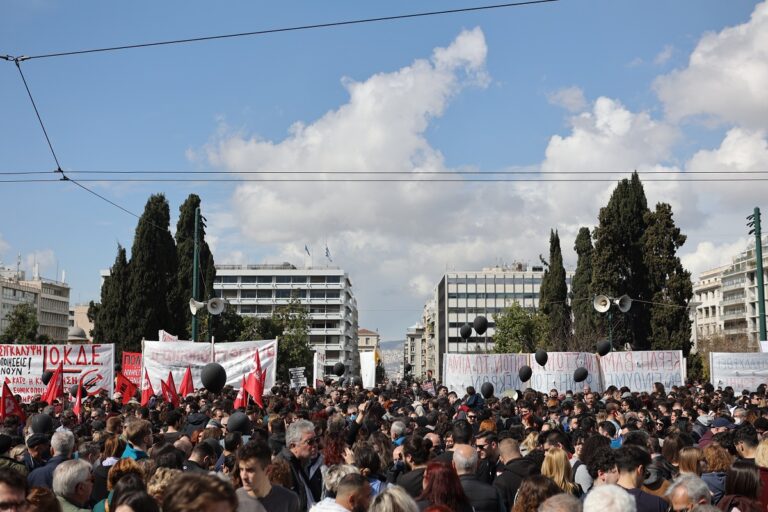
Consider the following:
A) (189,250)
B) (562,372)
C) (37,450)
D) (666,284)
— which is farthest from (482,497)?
(189,250)

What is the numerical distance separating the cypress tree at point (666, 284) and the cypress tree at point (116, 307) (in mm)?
31155

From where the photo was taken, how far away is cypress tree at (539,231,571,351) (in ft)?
206

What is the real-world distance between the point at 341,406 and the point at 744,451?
930cm

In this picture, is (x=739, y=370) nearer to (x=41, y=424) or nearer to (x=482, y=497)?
(x=41, y=424)

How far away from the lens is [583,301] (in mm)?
54438

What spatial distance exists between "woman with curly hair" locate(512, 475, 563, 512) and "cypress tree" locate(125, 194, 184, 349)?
46.3 m

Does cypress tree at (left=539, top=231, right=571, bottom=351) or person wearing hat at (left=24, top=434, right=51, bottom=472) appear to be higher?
cypress tree at (left=539, top=231, right=571, bottom=351)

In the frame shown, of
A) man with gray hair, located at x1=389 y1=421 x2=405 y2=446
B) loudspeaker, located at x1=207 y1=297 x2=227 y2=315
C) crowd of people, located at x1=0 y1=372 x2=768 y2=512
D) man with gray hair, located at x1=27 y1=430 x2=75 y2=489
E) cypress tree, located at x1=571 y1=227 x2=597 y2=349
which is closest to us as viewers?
crowd of people, located at x1=0 y1=372 x2=768 y2=512

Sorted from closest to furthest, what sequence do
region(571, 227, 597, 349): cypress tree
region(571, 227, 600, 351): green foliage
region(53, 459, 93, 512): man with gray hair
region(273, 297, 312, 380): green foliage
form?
region(53, 459, 93, 512): man with gray hair, region(571, 227, 600, 351): green foliage, region(571, 227, 597, 349): cypress tree, region(273, 297, 312, 380): green foliage

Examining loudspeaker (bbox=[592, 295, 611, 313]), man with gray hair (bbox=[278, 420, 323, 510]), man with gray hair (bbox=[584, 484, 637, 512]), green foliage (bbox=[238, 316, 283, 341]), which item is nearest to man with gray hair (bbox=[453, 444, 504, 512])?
man with gray hair (bbox=[278, 420, 323, 510])

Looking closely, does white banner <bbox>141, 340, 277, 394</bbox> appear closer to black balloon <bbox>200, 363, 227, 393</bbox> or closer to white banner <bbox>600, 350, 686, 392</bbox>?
black balloon <bbox>200, 363, 227, 393</bbox>

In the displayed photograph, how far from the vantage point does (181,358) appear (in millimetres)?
22203

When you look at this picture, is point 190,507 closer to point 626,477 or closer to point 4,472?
point 4,472

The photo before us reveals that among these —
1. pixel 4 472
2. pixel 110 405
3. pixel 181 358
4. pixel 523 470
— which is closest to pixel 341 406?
pixel 110 405
